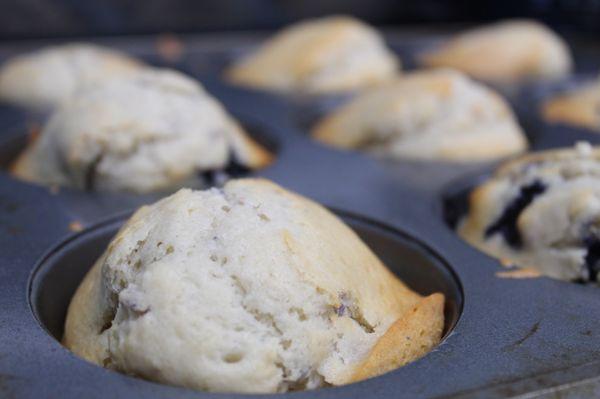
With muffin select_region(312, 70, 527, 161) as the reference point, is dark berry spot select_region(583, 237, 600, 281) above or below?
below

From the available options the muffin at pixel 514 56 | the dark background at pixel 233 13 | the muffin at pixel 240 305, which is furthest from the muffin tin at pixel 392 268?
the dark background at pixel 233 13

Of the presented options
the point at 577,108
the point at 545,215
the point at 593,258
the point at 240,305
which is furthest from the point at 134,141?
the point at 577,108

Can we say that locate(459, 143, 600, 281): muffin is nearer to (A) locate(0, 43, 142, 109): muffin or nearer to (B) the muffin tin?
(B) the muffin tin

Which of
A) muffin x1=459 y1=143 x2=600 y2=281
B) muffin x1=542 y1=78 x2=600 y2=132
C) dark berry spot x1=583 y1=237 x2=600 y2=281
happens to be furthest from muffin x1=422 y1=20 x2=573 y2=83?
dark berry spot x1=583 y1=237 x2=600 y2=281

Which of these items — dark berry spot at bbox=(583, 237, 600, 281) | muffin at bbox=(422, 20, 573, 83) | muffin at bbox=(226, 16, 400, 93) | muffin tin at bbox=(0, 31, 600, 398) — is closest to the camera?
muffin tin at bbox=(0, 31, 600, 398)

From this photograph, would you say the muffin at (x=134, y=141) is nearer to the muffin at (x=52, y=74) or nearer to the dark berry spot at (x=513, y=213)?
the muffin at (x=52, y=74)

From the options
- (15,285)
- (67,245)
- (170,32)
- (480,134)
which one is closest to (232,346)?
(15,285)

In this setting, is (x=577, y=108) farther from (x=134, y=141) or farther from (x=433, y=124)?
(x=134, y=141)
